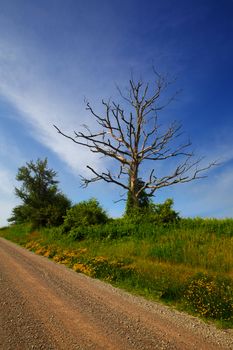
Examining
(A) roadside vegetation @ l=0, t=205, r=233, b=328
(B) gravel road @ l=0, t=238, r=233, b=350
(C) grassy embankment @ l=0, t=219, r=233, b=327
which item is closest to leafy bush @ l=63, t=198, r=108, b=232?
(A) roadside vegetation @ l=0, t=205, r=233, b=328

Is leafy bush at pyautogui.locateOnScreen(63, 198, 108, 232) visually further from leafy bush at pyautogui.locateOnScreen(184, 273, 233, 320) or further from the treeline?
leafy bush at pyautogui.locateOnScreen(184, 273, 233, 320)

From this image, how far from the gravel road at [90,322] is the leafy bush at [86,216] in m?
17.6

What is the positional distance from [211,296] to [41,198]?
34695 mm

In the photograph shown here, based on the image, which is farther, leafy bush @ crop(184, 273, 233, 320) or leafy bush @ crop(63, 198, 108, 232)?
leafy bush @ crop(63, 198, 108, 232)

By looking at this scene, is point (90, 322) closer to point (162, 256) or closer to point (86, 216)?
point (162, 256)

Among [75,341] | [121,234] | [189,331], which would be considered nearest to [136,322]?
[189,331]

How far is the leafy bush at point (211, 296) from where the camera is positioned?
318 inches

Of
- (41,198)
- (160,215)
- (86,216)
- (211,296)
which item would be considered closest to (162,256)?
(211,296)

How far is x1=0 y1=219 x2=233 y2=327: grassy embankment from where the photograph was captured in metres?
9.04

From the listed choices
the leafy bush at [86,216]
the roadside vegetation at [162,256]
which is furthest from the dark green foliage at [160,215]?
the leafy bush at [86,216]

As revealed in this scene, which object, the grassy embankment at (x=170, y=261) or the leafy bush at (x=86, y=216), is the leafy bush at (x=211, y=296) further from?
the leafy bush at (x=86, y=216)

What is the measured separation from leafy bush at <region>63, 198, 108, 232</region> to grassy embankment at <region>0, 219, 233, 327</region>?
9.07 feet

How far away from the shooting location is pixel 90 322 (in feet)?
22.2

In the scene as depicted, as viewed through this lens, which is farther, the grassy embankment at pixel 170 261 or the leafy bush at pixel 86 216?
the leafy bush at pixel 86 216
